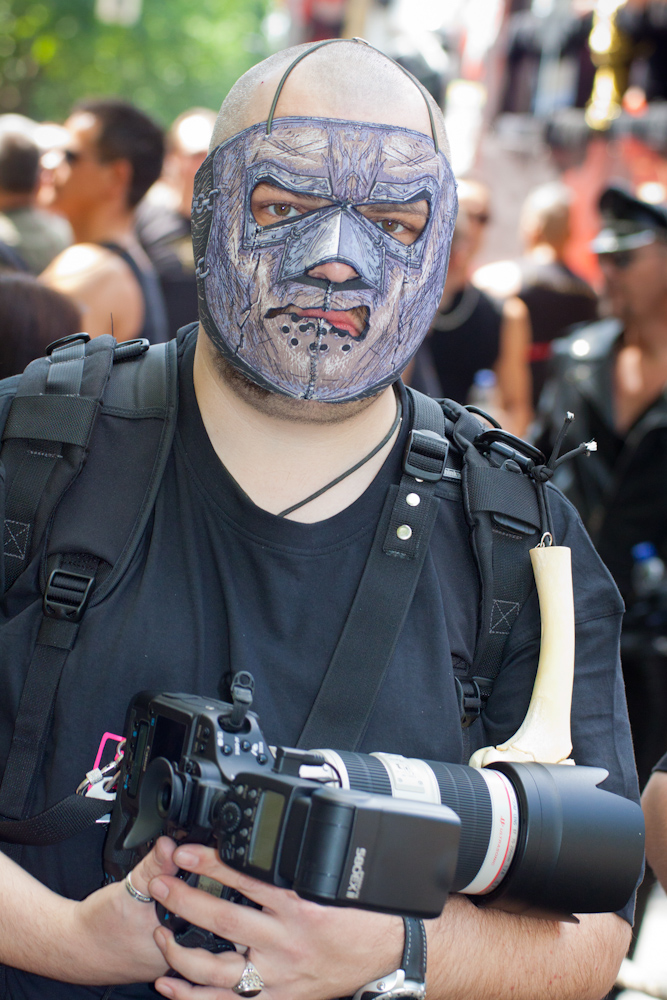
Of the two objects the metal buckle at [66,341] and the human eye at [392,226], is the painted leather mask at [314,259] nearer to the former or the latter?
the human eye at [392,226]

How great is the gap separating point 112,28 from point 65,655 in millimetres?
28554

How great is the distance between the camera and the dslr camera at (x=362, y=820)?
149cm

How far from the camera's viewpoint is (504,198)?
46.2ft

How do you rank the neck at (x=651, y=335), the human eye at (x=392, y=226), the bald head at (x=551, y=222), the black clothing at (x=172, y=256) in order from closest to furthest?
1. the human eye at (x=392, y=226)
2. the neck at (x=651, y=335)
3. the black clothing at (x=172, y=256)
4. the bald head at (x=551, y=222)

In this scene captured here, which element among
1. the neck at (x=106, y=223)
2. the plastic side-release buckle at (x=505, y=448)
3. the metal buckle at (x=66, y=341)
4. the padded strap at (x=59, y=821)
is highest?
the neck at (x=106, y=223)

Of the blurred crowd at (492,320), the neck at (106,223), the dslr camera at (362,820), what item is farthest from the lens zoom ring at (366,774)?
the neck at (106,223)

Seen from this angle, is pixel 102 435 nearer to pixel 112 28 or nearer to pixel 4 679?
pixel 4 679

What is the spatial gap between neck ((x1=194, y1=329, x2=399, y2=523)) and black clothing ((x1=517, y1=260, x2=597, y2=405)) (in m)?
4.57

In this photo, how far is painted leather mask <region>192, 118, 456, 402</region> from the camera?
2.00 m

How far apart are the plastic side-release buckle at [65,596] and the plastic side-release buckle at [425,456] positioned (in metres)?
0.66

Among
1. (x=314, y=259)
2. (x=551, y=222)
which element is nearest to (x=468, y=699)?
(x=314, y=259)

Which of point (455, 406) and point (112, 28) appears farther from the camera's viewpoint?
point (112, 28)

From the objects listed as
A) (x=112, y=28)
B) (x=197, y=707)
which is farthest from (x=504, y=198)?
(x=112, y=28)

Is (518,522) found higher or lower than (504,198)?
lower
